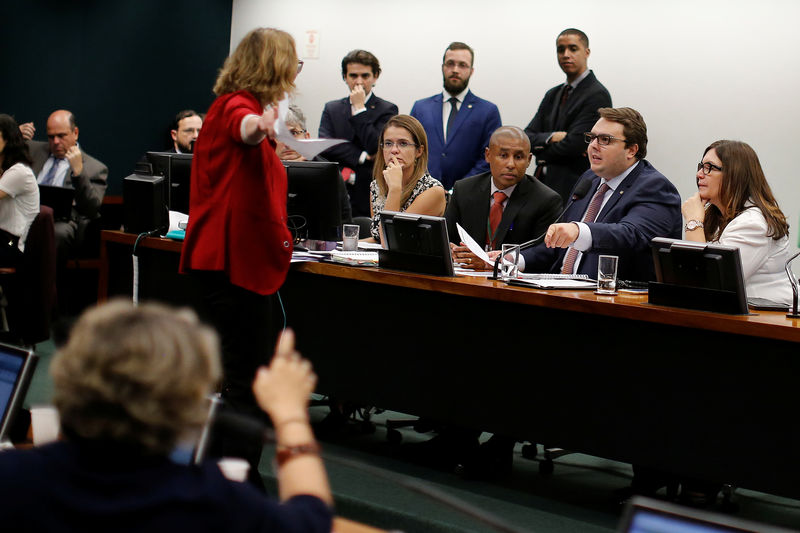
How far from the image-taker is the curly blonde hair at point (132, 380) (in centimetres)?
98

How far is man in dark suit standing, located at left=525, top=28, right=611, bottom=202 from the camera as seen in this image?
5.21 m

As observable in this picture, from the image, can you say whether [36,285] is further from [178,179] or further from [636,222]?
[636,222]

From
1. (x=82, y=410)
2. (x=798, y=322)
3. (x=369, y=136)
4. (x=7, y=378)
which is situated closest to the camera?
(x=82, y=410)

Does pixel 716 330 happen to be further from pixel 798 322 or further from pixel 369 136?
pixel 369 136

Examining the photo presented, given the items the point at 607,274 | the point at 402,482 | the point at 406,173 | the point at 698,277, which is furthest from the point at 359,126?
the point at 402,482

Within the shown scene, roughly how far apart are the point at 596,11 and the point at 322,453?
17.3 ft

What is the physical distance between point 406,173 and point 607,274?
144cm

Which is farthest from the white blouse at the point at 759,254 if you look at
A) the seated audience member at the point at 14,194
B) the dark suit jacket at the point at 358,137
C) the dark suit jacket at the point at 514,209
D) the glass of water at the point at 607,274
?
the seated audience member at the point at 14,194

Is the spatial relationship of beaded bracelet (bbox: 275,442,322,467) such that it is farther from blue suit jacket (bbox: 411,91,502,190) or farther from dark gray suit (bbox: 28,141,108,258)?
dark gray suit (bbox: 28,141,108,258)

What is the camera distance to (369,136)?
572cm

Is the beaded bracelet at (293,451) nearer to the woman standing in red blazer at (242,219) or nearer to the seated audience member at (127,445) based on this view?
the seated audience member at (127,445)

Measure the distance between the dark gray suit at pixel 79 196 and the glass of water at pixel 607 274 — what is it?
3.74m

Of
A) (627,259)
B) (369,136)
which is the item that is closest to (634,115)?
(627,259)

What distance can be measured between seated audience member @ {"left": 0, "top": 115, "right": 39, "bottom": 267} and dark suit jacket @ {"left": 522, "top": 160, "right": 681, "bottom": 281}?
2972 millimetres
